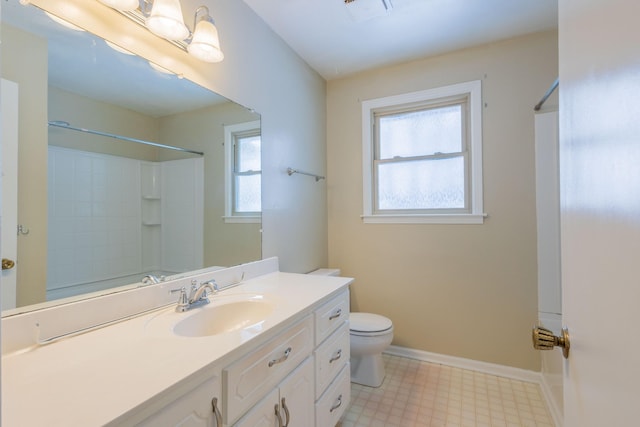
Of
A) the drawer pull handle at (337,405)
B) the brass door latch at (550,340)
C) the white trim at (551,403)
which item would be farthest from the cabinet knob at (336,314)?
the white trim at (551,403)

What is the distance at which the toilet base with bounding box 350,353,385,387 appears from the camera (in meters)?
2.07

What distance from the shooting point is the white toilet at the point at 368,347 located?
2.01 metres

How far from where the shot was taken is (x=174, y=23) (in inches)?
48.0

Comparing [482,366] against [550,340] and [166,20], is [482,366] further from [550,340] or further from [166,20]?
[166,20]

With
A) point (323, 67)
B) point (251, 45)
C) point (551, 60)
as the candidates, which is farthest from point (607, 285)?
point (323, 67)

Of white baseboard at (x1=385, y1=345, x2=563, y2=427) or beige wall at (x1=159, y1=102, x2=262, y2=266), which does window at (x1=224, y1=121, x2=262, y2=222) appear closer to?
beige wall at (x1=159, y1=102, x2=262, y2=266)

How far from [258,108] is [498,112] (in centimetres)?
165

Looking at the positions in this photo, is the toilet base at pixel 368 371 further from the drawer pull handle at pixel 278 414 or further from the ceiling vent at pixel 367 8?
the ceiling vent at pixel 367 8

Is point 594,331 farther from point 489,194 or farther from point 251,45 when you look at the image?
point 251,45

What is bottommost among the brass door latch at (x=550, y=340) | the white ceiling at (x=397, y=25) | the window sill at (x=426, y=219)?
the brass door latch at (x=550, y=340)

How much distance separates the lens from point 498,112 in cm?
217

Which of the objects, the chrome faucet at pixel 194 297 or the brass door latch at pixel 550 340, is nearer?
the brass door latch at pixel 550 340

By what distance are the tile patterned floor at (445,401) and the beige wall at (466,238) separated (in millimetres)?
196

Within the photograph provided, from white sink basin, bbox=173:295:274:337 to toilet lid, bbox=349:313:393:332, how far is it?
920mm
